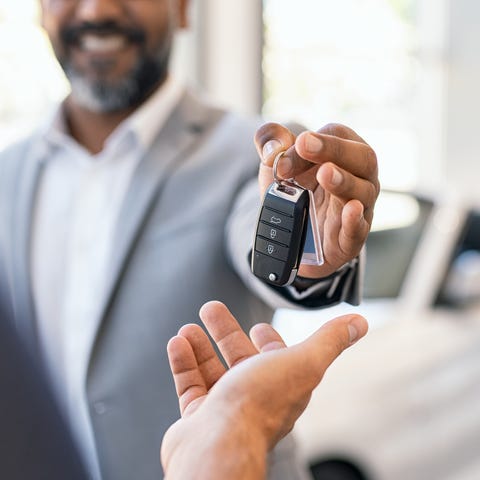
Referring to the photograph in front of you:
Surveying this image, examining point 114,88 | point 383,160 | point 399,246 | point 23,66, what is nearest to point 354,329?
point 383,160

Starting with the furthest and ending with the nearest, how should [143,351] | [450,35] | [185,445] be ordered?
[450,35], [143,351], [185,445]

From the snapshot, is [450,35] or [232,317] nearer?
[232,317]

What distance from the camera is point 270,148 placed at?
34cm

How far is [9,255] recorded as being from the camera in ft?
1.89

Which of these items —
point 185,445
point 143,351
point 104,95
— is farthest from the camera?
point 104,95

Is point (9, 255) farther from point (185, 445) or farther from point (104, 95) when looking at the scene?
point (185, 445)

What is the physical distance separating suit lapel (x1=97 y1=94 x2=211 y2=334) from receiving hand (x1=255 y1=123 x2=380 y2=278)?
0.77ft

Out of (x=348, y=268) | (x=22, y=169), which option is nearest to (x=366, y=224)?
(x=348, y=268)

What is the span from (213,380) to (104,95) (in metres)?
0.32

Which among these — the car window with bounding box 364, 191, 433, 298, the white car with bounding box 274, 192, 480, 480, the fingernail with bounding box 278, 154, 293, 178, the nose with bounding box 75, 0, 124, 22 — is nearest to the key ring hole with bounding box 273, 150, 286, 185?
the fingernail with bounding box 278, 154, 293, 178

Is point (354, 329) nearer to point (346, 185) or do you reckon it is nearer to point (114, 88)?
point (346, 185)

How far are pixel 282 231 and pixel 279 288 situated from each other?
0.10 meters

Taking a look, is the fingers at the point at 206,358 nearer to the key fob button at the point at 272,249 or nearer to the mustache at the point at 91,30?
the key fob button at the point at 272,249

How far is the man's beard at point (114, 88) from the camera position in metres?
0.61
